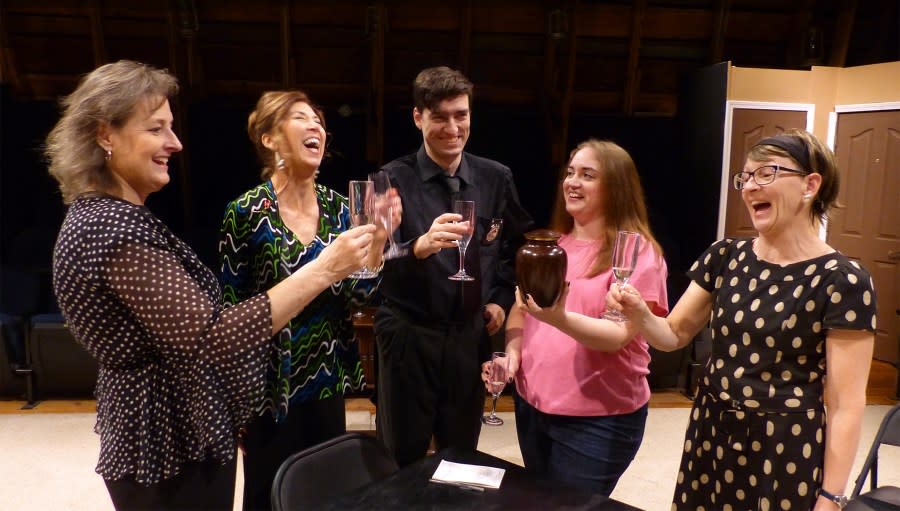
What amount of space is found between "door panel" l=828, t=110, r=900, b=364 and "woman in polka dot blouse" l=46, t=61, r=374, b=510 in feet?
18.2

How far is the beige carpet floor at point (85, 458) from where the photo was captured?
10.4 feet

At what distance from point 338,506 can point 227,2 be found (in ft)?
16.6

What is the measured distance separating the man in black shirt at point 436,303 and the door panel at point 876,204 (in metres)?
4.63

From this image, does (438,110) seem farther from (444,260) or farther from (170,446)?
(170,446)

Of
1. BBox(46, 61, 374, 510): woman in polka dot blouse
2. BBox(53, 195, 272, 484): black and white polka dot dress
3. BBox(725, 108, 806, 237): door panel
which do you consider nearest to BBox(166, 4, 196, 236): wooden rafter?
BBox(46, 61, 374, 510): woman in polka dot blouse

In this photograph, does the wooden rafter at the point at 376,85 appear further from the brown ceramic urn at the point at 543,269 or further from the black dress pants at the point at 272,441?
the brown ceramic urn at the point at 543,269

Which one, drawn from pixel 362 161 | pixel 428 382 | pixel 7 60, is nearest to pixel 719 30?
pixel 362 161

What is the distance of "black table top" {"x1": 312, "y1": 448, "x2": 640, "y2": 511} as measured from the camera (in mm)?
1425

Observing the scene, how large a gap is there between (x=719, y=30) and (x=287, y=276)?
16.9 feet

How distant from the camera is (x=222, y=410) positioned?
1.54m

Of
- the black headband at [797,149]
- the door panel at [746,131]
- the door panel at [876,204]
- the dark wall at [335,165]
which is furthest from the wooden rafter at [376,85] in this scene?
the black headband at [797,149]

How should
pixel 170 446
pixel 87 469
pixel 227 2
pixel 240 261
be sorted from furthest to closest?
pixel 227 2, pixel 87 469, pixel 240 261, pixel 170 446

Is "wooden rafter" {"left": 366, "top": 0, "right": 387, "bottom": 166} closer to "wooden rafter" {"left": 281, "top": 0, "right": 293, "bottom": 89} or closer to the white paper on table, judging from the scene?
"wooden rafter" {"left": 281, "top": 0, "right": 293, "bottom": 89}

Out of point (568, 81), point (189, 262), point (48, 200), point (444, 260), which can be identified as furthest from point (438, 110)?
point (48, 200)
